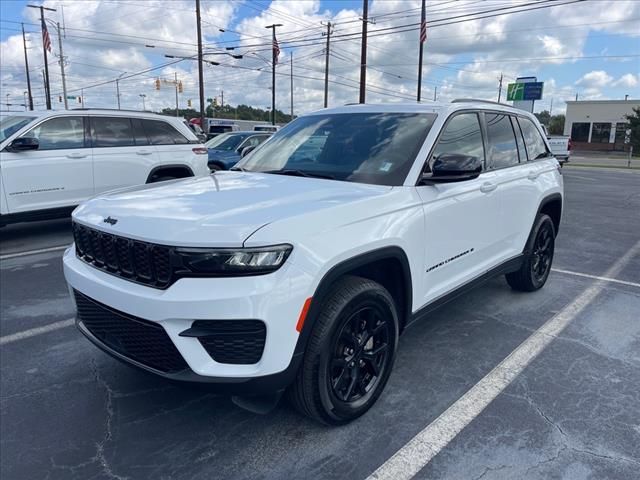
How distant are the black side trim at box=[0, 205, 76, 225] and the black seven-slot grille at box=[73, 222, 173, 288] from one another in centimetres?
522

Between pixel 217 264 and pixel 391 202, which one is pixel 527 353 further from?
pixel 217 264

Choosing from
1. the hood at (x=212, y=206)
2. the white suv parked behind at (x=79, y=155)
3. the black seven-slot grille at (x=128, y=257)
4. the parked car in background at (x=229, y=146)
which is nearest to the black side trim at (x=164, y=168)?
the white suv parked behind at (x=79, y=155)

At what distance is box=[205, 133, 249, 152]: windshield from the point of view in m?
13.4

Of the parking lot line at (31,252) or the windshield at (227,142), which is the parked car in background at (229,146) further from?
the parking lot line at (31,252)

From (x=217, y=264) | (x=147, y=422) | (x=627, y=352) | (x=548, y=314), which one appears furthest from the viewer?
(x=548, y=314)

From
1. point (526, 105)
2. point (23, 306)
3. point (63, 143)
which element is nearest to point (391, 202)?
point (23, 306)

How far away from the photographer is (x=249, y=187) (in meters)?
3.12

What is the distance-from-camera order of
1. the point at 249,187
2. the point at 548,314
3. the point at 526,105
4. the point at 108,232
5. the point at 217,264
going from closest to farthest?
the point at 217,264 < the point at 108,232 < the point at 249,187 < the point at 548,314 < the point at 526,105

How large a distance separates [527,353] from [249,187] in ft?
8.09

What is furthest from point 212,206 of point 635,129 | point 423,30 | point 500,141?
point 635,129

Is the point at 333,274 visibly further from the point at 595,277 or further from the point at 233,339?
the point at 595,277

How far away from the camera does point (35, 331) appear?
420 centimetres

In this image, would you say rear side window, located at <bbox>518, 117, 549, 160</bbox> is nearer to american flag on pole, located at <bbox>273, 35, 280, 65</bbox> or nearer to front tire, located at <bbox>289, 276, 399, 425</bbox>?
front tire, located at <bbox>289, 276, 399, 425</bbox>

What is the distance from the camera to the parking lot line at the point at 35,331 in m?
4.04
